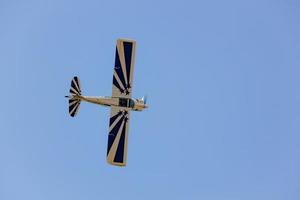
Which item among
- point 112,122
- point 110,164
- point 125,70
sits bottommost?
point 110,164

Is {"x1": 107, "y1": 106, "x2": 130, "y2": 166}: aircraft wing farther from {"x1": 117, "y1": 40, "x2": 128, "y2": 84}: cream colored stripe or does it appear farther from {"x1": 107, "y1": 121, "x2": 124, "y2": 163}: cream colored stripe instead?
{"x1": 117, "y1": 40, "x2": 128, "y2": 84}: cream colored stripe

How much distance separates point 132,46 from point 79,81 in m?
4.94

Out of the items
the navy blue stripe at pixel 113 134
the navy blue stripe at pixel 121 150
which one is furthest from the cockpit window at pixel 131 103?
the navy blue stripe at pixel 121 150

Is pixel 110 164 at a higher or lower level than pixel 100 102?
lower

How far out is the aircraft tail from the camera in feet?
166

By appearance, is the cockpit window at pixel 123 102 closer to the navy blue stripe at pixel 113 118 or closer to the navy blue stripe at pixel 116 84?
the navy blue stripe at pixel 116 84

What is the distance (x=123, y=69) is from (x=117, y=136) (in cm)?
529

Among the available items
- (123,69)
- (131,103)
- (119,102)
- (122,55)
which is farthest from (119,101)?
(122,55)

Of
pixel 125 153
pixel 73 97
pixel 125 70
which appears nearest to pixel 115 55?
pixel 125 70

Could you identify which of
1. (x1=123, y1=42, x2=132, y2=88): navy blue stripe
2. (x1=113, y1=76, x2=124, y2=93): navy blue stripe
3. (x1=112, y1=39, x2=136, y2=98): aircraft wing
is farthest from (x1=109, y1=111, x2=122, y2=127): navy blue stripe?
(x1=123, y1=42, x2=132, y2=88): navy blue stripe

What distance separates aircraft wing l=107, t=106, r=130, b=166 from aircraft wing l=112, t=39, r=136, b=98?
4.90 feet

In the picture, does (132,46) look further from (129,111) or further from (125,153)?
(125,153)

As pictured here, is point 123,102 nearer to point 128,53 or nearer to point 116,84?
point 116,84

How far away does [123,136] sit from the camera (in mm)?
52156
